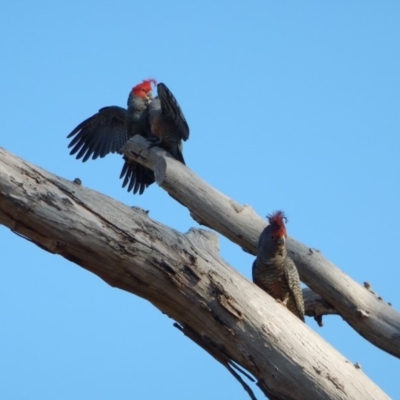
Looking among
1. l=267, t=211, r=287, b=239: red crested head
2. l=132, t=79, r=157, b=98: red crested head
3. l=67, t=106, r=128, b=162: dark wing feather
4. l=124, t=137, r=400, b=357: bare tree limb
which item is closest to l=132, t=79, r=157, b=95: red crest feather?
l=132, t=79, r=157, b=98: red crested head

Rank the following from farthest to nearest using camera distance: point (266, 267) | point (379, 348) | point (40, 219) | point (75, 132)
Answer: point (75, 132), point (379, 348), point (266, 267), point (40, 219)

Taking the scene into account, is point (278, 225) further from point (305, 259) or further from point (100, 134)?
point (100, 134)

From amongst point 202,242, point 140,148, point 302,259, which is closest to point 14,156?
point 202,242

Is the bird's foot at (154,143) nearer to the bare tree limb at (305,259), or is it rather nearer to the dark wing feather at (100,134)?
the bare tree limb at (305,259)

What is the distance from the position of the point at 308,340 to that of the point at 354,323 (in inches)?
61.3

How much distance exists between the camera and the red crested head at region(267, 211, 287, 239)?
14.5ft

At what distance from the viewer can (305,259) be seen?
5062 mm

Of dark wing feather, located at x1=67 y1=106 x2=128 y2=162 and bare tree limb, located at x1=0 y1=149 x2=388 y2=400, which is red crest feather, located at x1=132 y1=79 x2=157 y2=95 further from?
bare tree limb, located at x1=0 y1=149 x2=388 y2=400

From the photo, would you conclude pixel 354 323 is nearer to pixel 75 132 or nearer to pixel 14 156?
pixel 14 156

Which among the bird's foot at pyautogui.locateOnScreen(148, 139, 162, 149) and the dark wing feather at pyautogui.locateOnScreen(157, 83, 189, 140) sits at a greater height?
the dark wing feather at pyautogui.locateOnScreen(157, 83, 189, 140)

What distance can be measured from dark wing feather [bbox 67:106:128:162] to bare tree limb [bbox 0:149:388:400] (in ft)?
15.9

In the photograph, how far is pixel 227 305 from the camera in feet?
11.4

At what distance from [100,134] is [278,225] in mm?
4314

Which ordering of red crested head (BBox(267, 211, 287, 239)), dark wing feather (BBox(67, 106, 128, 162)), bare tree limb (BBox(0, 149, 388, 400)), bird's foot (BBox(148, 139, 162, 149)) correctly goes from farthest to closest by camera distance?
1. dark wing feather (BBox(67, 106, 128, 162))
2. bird's foot (BBox(148, 139, 162, 149))
3. red crested head (BBox(267, 211, 287, 239))
4. bare tree limb (BBox(0, 149, 388, 400))
